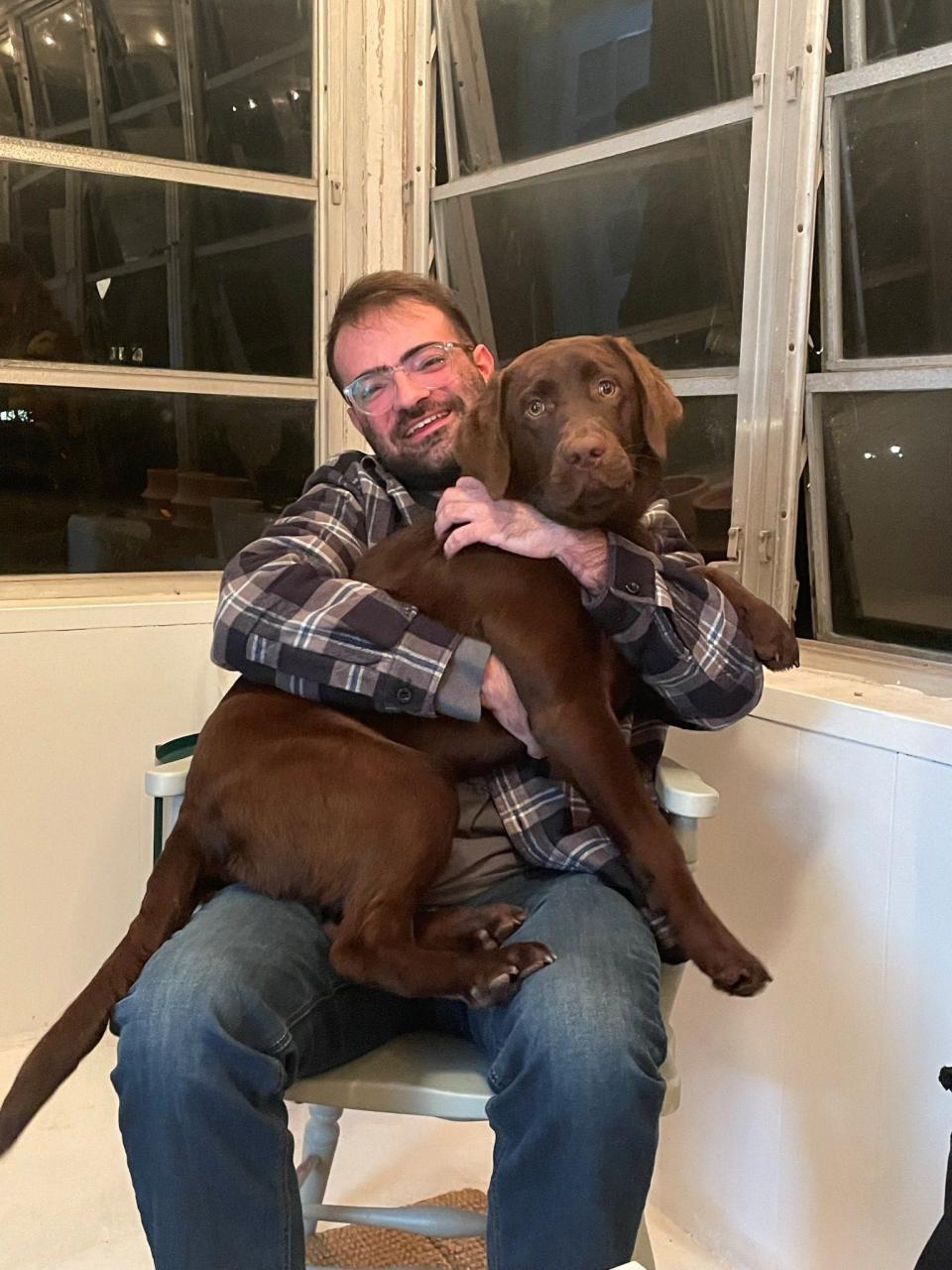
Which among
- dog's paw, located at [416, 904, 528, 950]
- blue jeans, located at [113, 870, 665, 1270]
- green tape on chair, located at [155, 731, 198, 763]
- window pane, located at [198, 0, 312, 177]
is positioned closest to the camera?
blue jeans, located at [113, 870, 665, 1270]

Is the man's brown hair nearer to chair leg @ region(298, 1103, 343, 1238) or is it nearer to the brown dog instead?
the brown dog

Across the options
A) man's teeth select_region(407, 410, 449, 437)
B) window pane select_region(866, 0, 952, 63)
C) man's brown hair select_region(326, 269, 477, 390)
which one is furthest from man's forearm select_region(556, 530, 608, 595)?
window pane select_region(866, 0, 952, 63)

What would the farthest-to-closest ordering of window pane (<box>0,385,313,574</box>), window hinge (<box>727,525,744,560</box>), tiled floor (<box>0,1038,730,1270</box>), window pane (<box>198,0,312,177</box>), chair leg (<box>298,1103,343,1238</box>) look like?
window pane (<box>198,0,312,177</box>) < window pane (<box>0,385,313,574</box>) < window hinge (<box>727,525,744,560</box>) < tiled floor (<box>0,1038,730,1270</box>) < chair leg (<box>298,1103,343,1238</box>)

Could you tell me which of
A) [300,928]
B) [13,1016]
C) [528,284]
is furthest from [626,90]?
[13,1016]

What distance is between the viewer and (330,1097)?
121 centimetres

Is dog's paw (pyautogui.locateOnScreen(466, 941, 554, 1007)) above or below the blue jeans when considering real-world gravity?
above

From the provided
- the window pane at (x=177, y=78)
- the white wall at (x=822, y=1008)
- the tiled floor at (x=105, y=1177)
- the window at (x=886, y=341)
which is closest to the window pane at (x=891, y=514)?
the window at (x=886, y=341)

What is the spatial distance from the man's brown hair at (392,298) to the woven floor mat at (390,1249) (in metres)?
1.32

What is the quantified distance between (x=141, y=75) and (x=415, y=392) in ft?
4.03

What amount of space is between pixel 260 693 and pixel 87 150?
1.46m

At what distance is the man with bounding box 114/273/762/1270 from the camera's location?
1.08 m

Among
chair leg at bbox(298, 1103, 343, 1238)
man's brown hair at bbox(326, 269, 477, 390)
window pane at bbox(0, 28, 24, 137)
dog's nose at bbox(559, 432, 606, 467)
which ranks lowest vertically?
chair leg at bbox(298, 1103, 343, 1238)

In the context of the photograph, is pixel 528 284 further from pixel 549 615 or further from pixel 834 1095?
pixel 834 1095

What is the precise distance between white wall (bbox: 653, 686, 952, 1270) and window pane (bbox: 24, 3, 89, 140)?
1.72 meters
